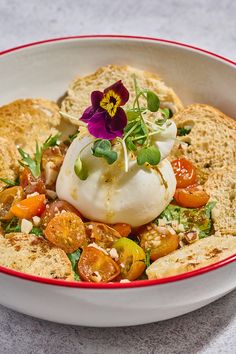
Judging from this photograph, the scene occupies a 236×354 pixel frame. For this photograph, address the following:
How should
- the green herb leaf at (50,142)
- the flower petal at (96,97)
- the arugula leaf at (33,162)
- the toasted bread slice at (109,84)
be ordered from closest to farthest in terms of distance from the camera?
the flower petal at (96,97) → the arugula leaf at (33,162) → the green herb leaf at (50,142) → the toasted bread slice at (109,84)

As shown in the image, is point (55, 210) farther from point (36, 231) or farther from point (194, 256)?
point (194, 256)

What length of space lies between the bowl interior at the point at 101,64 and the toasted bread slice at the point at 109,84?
0.30 feet

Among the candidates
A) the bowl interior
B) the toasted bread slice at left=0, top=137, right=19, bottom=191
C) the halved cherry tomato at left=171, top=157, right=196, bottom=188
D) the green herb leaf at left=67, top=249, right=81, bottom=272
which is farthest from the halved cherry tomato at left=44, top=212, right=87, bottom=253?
the bowl interior

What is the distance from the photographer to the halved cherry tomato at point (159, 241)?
3.83 m

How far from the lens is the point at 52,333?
3691 millimetres

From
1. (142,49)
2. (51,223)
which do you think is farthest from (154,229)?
(142,49)

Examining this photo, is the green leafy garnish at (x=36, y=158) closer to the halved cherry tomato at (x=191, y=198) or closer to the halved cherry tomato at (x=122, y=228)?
the halved cherry tomato at (x=122, y=228)

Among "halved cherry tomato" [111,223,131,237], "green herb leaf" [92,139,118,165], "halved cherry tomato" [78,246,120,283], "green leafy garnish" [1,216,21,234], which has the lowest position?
"green leafy garnish" [1,216,21,234]

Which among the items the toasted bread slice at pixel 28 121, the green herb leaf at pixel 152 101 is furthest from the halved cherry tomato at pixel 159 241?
the toasted bread slice at pixel 28 121

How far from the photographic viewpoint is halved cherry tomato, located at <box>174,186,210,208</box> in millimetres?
4102

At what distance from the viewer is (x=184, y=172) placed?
14.1ft

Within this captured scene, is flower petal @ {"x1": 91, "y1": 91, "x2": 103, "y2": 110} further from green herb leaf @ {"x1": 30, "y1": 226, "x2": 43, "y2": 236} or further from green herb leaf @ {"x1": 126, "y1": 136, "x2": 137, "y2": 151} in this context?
green herb leaf @ {"x1": 30, "y1": 226, "x2": 43, "y2": 236}

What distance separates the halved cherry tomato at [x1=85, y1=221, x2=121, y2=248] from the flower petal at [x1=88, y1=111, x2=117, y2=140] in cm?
47

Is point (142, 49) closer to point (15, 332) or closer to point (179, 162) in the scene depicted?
point (179, 162)
